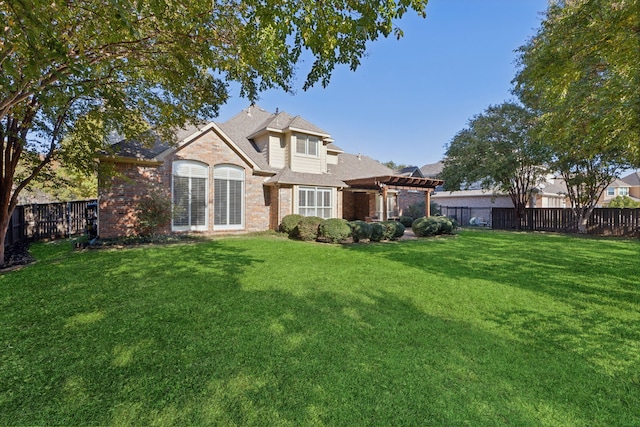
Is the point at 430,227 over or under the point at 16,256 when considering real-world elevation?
over

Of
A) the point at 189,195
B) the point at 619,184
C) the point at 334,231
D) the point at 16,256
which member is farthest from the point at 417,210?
the point at 619,184

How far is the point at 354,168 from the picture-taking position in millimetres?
22562

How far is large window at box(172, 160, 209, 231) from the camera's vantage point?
508 inches

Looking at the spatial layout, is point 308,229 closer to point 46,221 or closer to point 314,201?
point 314,201

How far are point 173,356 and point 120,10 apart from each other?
3552mm

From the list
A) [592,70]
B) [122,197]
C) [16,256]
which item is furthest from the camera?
[122,197]

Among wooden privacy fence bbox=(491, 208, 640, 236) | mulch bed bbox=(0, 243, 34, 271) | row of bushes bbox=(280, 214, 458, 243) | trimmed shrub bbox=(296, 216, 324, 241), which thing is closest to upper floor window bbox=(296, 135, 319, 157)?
row of bushes bbox=(280, 214, 458, 243)

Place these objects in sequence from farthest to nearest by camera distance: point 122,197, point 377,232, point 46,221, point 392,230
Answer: point 392,230, point 46,221, point 377,232, point 122,197

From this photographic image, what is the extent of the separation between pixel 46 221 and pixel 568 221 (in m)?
28.9

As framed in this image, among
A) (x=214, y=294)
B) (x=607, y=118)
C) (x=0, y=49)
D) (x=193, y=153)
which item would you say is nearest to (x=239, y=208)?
(x=193, y=153)

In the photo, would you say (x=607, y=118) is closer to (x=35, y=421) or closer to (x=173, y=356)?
(x=173, y=356)

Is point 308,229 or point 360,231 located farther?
point 308,229

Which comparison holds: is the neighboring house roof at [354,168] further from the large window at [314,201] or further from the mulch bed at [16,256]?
the mulch bed at [16,256]

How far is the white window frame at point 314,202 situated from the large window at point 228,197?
3.03 metres
